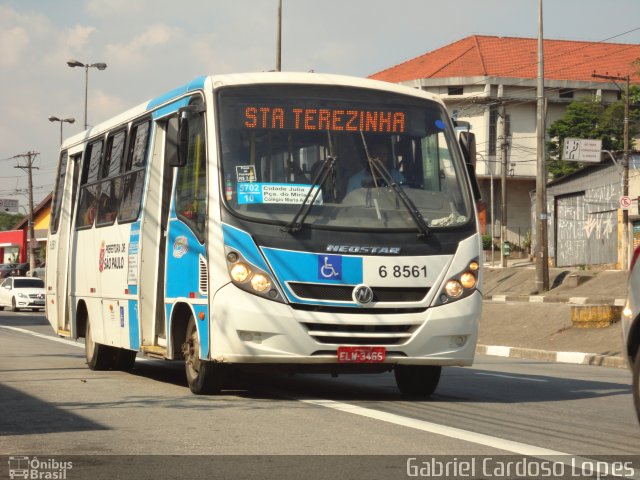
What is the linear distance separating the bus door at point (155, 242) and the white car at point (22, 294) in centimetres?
3462

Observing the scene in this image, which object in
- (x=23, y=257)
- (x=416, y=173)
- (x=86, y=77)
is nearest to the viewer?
(x=416, y=173)

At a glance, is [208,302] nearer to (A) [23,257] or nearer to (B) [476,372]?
(B) [476,372]

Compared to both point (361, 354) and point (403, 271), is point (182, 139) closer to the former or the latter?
point (403, 271)

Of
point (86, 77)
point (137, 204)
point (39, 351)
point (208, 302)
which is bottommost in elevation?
point (39, 351)

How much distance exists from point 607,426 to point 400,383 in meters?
3.13

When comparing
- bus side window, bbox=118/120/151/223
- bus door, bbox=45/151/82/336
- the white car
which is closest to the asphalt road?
bus side window, bbox=118/120/151/223

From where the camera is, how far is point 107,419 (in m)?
9.19

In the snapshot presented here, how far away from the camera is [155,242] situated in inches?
496

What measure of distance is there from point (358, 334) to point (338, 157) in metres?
1.75

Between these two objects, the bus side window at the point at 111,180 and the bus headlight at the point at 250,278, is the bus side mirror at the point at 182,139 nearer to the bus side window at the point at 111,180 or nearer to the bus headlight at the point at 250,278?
the bus headlight at the point at 250,278

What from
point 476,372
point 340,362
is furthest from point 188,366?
point 476,372

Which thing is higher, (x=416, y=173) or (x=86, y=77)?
(x=86, y=77)

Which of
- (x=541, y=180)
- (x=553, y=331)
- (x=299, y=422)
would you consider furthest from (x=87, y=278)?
(x=541, y=180)

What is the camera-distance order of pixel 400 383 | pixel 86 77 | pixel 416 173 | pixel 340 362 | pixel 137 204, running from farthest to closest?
pixel 86 77 → pixel 137 204 → pixel 400 383 → pixel 416 173 → pixel 340 362
